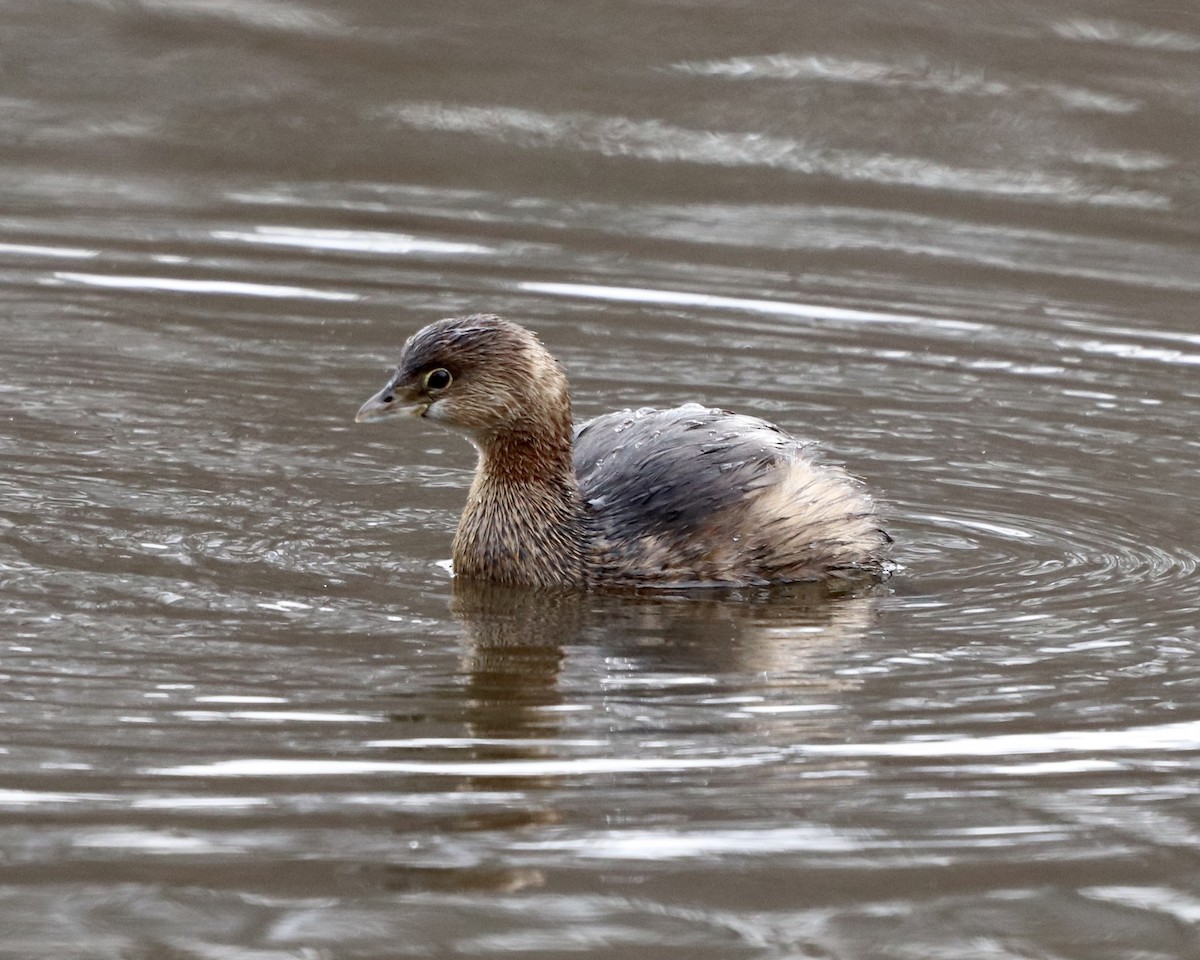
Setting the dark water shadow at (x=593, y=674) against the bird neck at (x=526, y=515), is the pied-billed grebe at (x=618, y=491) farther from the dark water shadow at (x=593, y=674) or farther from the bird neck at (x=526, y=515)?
the dark water shadow at (x=593, y=674)

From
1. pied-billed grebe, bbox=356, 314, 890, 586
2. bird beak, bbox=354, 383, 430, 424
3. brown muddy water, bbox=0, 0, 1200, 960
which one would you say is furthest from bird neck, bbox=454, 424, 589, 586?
bird beak, bbox=354, 383, 430, 424

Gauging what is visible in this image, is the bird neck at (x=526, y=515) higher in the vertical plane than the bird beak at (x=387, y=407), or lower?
lower

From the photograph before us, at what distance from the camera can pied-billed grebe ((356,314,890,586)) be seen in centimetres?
743

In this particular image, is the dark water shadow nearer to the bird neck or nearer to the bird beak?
the bird neck

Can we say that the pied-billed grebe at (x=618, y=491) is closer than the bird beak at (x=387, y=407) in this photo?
Yes

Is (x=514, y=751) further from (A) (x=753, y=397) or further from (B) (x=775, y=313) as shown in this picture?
(B) (x=775, y=313)

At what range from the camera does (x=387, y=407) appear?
755 centimetres

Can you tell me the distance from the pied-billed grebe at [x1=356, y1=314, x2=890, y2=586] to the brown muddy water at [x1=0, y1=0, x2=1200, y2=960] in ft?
0.57

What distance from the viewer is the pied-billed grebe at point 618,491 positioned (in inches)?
293

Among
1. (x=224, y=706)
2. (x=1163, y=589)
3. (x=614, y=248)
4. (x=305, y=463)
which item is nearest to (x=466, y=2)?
(x=614, y=248)

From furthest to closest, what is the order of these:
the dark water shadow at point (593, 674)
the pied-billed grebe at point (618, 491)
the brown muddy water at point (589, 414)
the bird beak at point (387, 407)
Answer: the bird beak at point (387, 407), the pied-billed grebe at point (618, 491), the dark water shadow at point (593, 674), the brown muddy water at point (589, 414)

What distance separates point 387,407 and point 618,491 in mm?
810

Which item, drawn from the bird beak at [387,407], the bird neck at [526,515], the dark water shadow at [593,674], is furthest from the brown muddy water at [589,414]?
the bird beak at [387,407]

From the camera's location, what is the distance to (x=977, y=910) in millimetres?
4855
